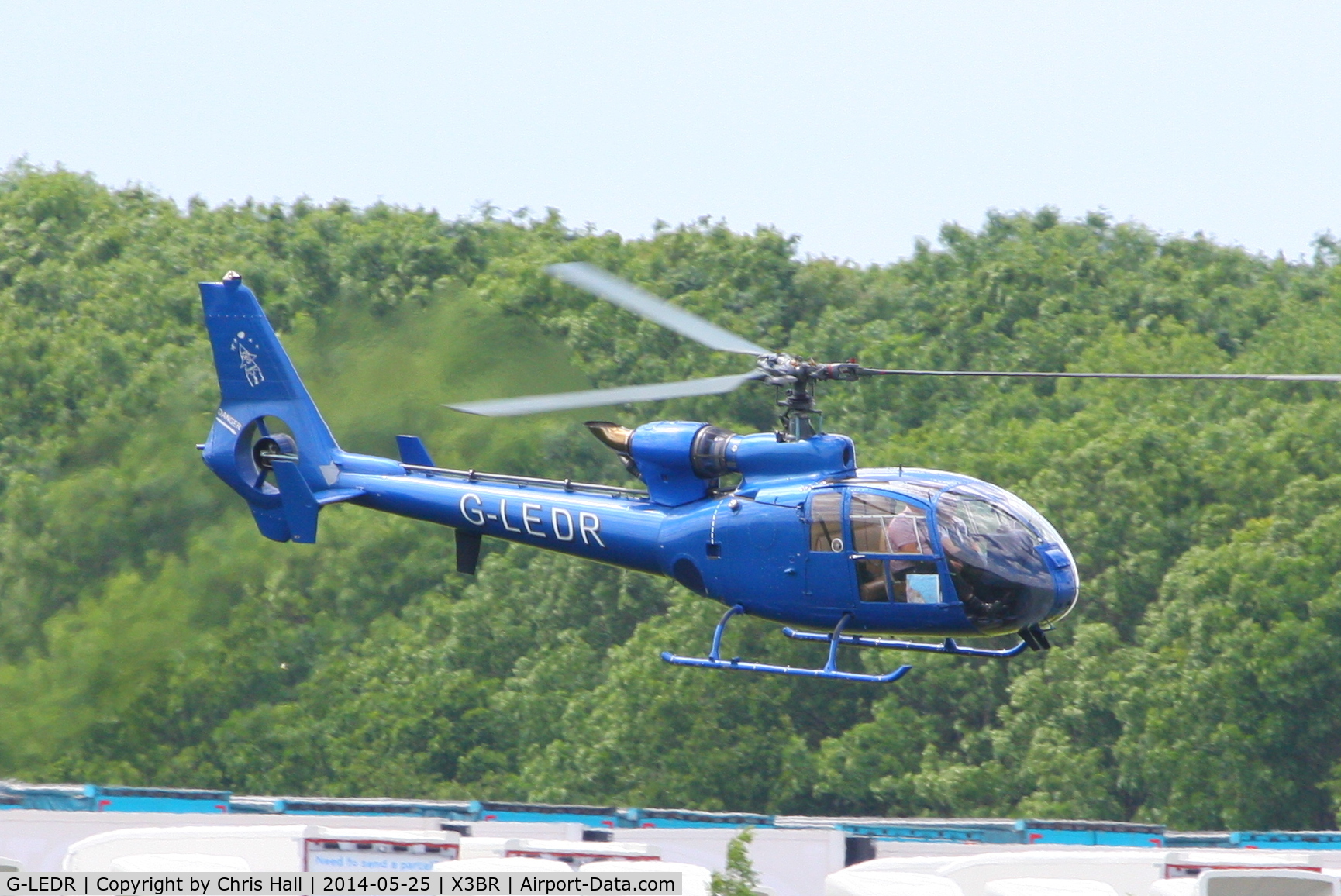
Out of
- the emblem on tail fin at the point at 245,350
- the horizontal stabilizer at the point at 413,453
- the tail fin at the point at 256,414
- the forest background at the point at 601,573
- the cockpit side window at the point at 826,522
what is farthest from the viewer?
the forest background at the point at 601,573

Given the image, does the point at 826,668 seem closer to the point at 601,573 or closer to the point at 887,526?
the point at 887,526

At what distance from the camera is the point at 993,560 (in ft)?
47.6

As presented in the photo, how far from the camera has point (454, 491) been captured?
17.1m

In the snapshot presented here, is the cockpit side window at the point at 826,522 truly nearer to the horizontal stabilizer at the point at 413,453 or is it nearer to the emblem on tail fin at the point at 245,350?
the horizontal stabilizer at the point at 413,453

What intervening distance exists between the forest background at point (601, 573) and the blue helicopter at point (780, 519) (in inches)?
264

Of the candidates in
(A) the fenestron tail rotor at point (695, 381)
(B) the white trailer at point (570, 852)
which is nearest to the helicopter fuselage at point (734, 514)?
(A) the fenestron tail rotor at point (695, 381)

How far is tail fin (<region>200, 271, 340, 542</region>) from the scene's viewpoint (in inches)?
719

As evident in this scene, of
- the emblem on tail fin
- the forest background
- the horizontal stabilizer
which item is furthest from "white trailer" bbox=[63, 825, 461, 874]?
the forest background

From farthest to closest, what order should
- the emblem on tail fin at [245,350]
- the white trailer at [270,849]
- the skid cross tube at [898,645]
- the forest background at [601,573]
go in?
1. the forest background at [601,573]
2. the emblem on tail fin at [245,350]
3. the skid cross tube at [898,645]
4. the white trailer at [270,849]

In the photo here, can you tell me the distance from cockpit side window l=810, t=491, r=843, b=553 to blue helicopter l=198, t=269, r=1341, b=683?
0.01 meters

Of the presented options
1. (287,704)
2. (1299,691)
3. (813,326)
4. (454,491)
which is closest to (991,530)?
(454,491)

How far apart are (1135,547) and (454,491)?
17.3 m

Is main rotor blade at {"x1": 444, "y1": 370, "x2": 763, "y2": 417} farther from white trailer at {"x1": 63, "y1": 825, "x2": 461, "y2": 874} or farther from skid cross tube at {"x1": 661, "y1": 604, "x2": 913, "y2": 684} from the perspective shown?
white trailer at {"x1": 63, "y1": 825, "x2": 461, "y2": 874}

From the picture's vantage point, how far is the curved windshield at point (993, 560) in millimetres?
14531
